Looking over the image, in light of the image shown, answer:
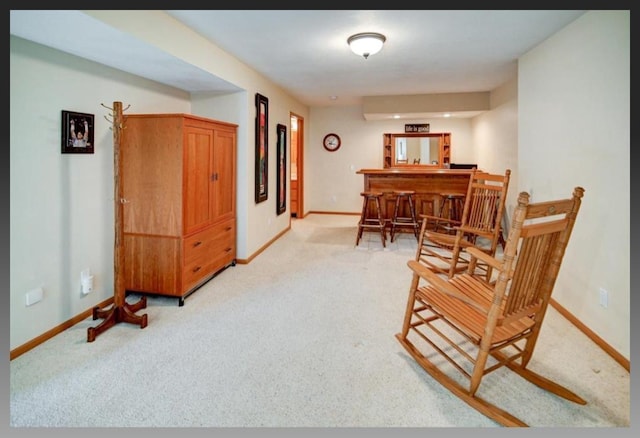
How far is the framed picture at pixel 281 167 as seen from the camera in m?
5.24

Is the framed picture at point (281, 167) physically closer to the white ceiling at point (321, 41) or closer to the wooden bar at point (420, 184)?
the white ceiling at point (321, 41)

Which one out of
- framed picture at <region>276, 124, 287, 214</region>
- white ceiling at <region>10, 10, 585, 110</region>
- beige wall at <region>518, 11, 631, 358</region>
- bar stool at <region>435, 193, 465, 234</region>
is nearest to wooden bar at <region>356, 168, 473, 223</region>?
bar stool at <region>435, 193, 465, 234</region>

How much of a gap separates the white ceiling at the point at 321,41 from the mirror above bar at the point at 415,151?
2727 millimetres

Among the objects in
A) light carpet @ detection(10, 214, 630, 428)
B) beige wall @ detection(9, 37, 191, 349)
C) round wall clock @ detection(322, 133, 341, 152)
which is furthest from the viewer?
round wall clock @ detection(322, 133, 341, 152)

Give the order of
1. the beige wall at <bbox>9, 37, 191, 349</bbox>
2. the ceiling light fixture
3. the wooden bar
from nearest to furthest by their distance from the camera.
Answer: the beige wall at <bbox>9, 37, 191, 349</bbox> → the ceiling light fixture → the wooden bar

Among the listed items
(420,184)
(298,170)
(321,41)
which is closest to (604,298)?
(321,41)

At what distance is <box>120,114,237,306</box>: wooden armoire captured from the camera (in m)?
2.93

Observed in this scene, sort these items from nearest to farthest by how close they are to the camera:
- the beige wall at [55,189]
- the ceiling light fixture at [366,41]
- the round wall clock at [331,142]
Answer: the beige wall at [55,189] → the ceiling light fixture at [366,41] → the round wall clock at [331,142]

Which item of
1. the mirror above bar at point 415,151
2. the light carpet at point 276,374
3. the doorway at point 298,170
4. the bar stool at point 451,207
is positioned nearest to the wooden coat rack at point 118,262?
the light carpet at point 276,374

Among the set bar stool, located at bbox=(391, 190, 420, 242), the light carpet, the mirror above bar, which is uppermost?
the mirror above bar

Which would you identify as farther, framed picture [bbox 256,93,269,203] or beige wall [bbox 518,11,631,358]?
framed picture [bbox 256,93,269,203]

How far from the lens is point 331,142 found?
7.54 metres

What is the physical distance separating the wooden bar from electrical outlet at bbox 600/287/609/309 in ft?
10.5

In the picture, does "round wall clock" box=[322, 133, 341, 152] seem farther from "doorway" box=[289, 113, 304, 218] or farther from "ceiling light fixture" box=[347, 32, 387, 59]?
"ceiling light fixture" box=[347, 32, 387, 59]
